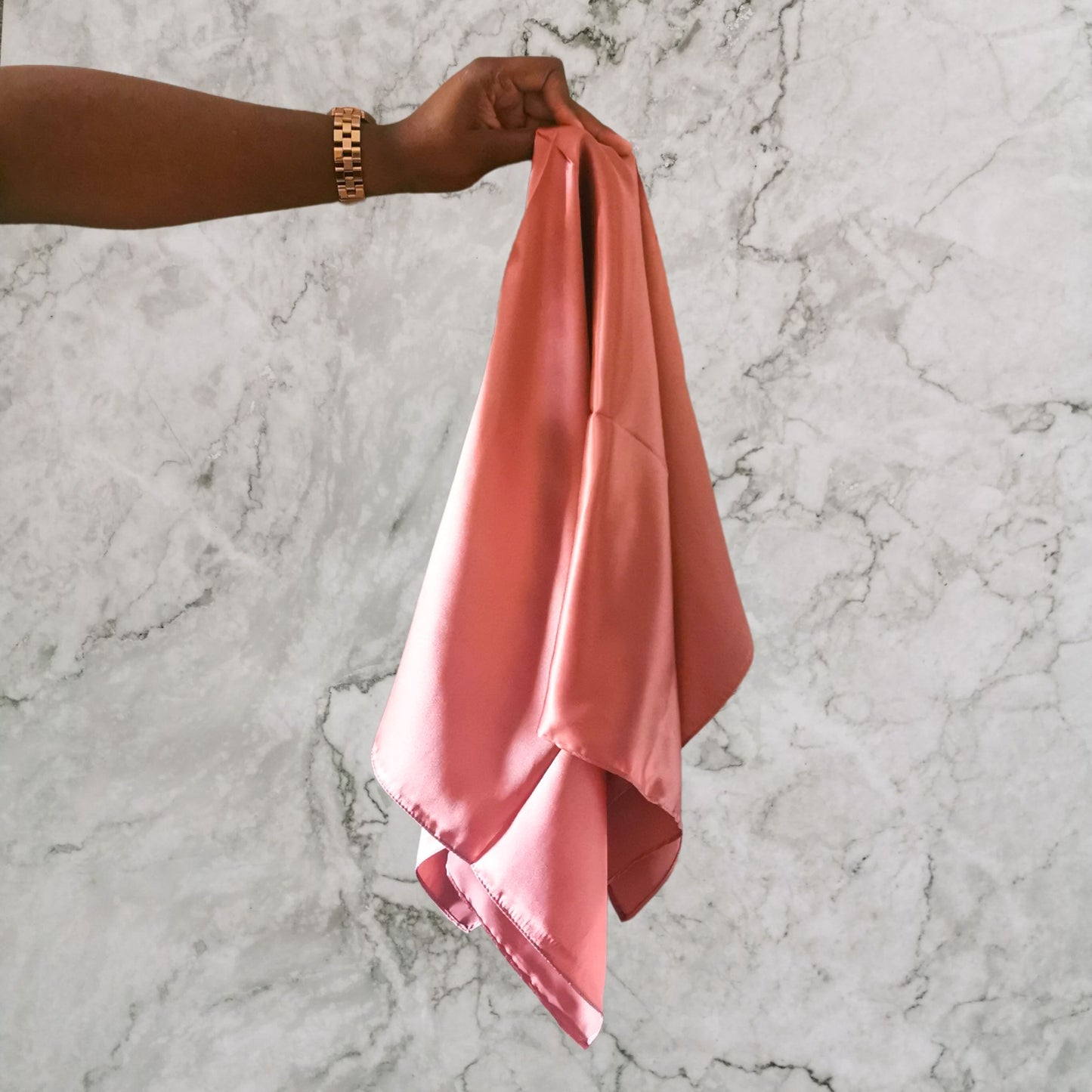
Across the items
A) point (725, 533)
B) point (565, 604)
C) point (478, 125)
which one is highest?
point (478, 125)

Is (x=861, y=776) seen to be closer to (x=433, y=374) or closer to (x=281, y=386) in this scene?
(x=433, y=374)

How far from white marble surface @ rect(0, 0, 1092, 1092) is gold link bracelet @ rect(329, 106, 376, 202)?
0.25m

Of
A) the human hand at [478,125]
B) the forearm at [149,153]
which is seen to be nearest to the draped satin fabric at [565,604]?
the human hand at [478,125]

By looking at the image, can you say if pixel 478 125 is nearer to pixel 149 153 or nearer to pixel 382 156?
pixel 382 156

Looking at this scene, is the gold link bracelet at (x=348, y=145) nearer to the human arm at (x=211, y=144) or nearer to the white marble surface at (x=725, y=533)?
the human arm at (x=211, y=144)

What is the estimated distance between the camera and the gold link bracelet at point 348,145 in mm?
692

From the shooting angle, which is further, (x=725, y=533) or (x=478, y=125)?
(x=725, y=533)

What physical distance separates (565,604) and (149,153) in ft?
1.29

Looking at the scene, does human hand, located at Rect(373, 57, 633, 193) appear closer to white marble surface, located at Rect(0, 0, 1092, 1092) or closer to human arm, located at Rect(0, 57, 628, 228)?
human arm, located at Rect(0, 57, 628, 228)

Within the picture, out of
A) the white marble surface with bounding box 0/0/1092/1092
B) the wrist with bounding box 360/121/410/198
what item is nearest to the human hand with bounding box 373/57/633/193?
the wrist with bounding box 360/121/410/198

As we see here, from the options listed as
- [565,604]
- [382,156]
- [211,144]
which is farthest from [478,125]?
[565,604]

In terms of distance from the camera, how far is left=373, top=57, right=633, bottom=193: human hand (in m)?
0.69

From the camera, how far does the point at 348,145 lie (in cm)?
69

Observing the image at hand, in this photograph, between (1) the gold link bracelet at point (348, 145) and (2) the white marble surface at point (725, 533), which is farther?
(2) the white marble surface at point (725, 533)
